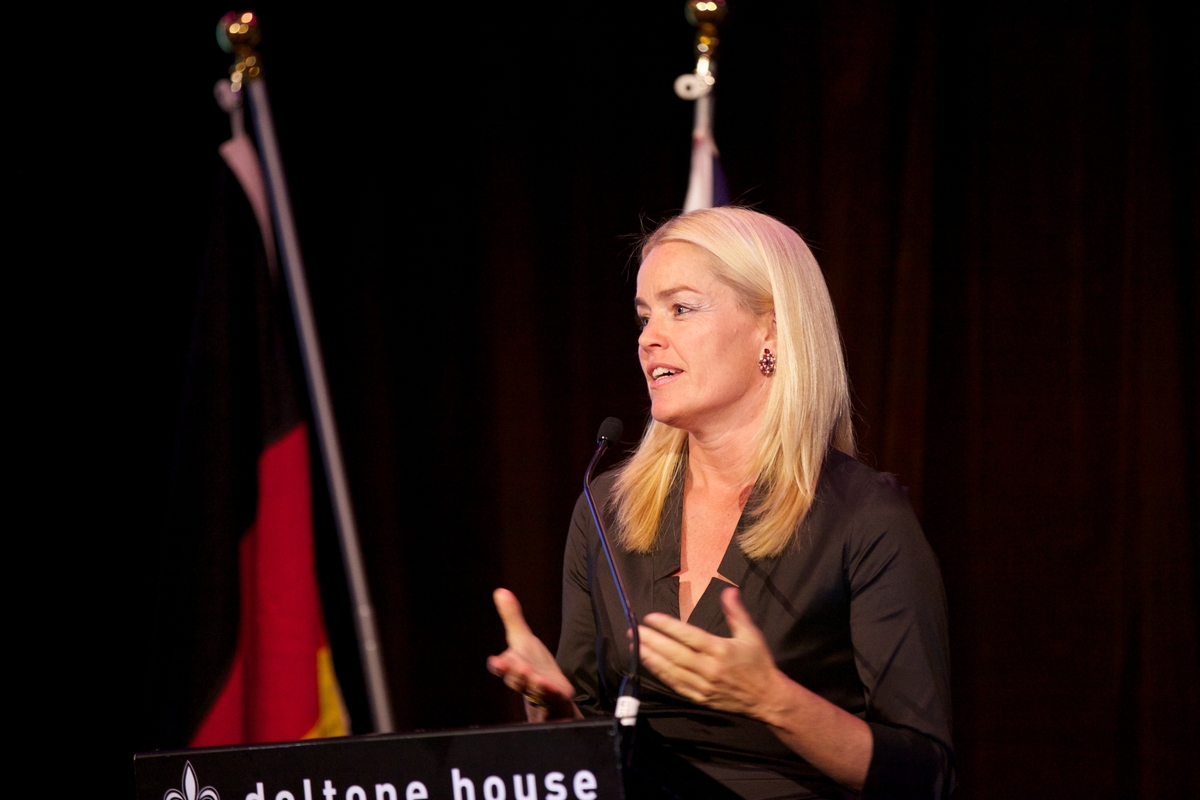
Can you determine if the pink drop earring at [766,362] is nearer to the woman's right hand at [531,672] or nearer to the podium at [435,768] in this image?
the woman's right hand at [531,672]

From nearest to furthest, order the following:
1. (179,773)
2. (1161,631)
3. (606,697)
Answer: (179,773)
(606,697)
(1161,631)

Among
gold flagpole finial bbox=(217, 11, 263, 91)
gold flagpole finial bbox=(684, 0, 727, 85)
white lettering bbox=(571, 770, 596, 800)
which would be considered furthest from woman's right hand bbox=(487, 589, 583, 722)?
gold flagpole finial bbox=(217, 11, 263, 91)

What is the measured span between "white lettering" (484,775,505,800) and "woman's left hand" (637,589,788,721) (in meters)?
0.25

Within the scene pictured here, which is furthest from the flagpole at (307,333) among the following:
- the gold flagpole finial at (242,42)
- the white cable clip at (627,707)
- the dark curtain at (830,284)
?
the white cable clip at (627,707)

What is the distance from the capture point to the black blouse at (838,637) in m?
1.56

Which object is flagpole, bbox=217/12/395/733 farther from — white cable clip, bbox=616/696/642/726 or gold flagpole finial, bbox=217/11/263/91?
white cable clip, bbox=616/696/642/726

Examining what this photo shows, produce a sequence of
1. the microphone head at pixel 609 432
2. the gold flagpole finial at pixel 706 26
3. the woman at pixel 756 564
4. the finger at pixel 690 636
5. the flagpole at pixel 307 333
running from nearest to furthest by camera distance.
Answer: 1. the finger at pixel 690 636
2. the woman at pixel 756 564
3. the microphone head at pixel 609 432
4. the gold flagpole finial at pixel 706 26
5. the flagpole at pixel 307 333

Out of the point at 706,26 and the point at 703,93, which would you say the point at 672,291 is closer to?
the point at 703,93

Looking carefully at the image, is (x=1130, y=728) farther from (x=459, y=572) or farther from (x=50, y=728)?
(x=50, y=728)

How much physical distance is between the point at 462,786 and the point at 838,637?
718 millimetres

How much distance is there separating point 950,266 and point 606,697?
1405mm

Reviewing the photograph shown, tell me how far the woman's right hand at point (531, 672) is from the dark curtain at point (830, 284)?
115 centimetres

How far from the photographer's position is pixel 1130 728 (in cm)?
246

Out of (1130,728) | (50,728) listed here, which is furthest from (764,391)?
(50,728)
